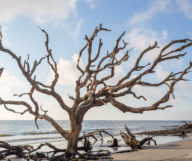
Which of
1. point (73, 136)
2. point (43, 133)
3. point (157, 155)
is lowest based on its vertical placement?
point (43, 133)

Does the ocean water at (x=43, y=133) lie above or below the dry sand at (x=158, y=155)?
below

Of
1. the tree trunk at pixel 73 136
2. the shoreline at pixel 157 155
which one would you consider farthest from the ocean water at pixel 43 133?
the tree trunk at pixel 73 136

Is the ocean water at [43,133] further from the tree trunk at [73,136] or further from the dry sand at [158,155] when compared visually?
the tree trunk at [73,136]

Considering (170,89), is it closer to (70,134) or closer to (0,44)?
(70,134)

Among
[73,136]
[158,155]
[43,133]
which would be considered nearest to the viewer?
[73,136]

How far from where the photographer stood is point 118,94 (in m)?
9.33

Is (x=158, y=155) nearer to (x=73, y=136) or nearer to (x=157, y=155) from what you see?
(x=157, y=155)

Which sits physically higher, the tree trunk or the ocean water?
the tree trunk

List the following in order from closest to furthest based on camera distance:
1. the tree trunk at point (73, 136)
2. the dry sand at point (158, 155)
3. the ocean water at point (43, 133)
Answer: the dry sand at point (158, 155) < the tree trunk at point (73, 136) < the ocean water at point (43, 133)

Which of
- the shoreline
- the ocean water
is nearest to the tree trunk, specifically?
the shoreline

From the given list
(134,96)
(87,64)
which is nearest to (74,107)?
(87,64)

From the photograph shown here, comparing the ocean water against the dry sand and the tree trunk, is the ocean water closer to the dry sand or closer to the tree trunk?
the dry sand

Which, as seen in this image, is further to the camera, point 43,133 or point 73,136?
point 43,133

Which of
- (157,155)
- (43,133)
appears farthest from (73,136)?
(43,133)
